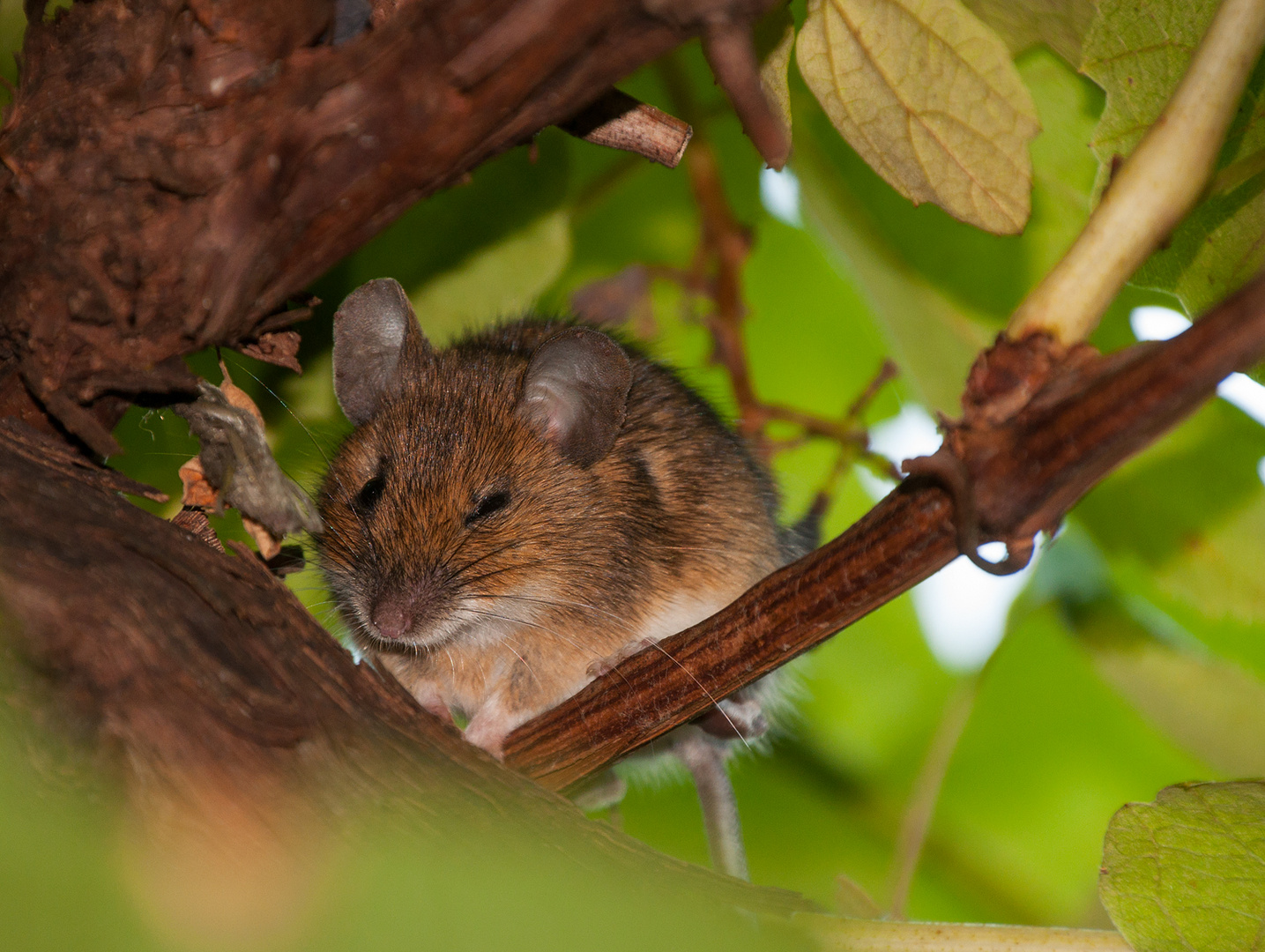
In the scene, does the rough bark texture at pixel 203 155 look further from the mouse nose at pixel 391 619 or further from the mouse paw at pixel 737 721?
the mouse paw at pixel 737 721

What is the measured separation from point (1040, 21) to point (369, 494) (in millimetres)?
1210

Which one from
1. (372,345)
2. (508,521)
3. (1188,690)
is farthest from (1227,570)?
(372,345)

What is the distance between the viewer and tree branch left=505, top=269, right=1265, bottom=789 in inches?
33.7

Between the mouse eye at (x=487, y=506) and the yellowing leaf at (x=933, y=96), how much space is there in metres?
0.85

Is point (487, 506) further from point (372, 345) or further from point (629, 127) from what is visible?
point (629, 127)

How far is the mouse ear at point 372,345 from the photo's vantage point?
69.1 inches

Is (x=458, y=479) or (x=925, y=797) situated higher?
(x=458, y=479)

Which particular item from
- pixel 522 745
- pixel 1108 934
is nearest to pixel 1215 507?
pixel 1108 934

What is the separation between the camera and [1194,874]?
1.21 meters

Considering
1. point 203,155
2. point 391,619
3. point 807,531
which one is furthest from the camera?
point 807,531

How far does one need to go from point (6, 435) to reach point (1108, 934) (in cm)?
130

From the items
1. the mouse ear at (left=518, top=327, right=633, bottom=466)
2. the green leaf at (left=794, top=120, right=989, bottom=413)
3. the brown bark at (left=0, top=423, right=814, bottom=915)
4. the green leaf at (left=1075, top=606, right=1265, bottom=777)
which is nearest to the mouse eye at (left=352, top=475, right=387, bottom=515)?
the mouse ear at (left=518, top=327, right=633, bottom=466)

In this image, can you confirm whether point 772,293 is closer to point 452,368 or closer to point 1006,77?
point 452,368

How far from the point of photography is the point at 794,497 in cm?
256
